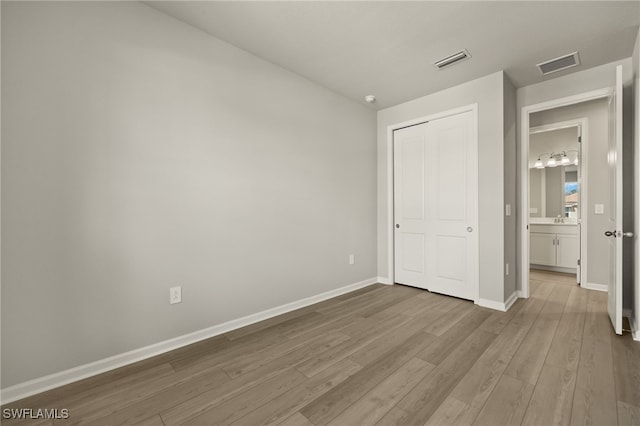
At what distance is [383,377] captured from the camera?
6.02 feet

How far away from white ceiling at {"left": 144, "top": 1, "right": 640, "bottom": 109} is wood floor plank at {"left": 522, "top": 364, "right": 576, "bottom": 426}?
8.88ft

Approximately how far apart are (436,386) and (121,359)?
7.21 feet

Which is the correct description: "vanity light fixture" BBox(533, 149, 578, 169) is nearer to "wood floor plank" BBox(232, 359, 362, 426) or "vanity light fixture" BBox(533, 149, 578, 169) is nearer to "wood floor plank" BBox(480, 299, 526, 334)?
"wood floor plank" BBox(480, 299, 526, 334)

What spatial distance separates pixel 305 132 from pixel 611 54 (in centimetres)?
322

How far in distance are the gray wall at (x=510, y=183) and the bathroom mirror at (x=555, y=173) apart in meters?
2.30


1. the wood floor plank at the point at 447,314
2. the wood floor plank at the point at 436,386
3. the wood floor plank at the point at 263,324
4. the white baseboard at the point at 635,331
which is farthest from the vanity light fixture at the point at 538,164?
the wood floor plank at the point at 263,324

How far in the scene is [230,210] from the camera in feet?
8.44

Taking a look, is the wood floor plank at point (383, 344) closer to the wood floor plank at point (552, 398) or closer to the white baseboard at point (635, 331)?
the wood floor plank at point (552, 398)

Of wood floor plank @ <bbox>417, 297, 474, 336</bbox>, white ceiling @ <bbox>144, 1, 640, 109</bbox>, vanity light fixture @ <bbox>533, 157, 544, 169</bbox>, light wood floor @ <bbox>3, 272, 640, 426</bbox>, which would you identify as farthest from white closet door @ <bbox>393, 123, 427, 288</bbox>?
vanity light fixture @ <bbox>533, 157, 544, 169</bbox>

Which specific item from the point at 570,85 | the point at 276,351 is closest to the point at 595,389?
the point at 276,351

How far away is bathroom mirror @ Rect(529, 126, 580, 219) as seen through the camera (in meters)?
5.13

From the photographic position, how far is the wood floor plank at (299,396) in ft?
4.84

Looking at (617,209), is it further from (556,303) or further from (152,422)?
(152,422)

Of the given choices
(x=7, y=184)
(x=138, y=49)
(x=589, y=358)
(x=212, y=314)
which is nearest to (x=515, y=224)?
(x=589, y=358)
